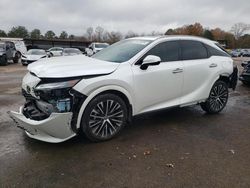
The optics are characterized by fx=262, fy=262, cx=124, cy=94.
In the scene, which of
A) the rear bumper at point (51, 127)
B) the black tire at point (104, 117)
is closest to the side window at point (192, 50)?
the black tire at point (104, 117)

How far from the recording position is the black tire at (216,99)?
5750 mm

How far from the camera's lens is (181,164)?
3.53 m

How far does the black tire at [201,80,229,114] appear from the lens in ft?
18.9

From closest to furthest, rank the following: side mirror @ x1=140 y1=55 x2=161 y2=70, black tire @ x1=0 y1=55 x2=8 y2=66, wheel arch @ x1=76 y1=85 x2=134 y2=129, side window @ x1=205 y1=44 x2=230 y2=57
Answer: wheel arch @ x1=76 y1=85 x2=134 y2=129 → side mirror @ x1=140 y1=55 x2=161 y2=70 → side window @ x1=205 y1=44 x2=230 y2=57 → black tire @ x1=0 y1=55 x2=8 y2=66

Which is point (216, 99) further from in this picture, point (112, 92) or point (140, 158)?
point (140, 158)

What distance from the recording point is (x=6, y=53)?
66.2 feet

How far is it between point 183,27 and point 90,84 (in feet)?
306

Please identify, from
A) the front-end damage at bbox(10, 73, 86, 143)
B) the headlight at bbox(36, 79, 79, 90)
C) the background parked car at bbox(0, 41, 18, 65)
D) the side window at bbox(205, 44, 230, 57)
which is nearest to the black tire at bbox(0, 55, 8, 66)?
the background parked car at bbox(0, 41, 18, 65)

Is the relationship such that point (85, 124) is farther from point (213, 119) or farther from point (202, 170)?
point (213, 119)

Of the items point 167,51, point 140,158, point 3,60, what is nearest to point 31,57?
point 3,60

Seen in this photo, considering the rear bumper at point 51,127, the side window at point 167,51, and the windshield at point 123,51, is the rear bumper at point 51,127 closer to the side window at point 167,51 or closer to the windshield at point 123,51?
the windshield at point 123,51

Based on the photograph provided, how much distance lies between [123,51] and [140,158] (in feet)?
6.85

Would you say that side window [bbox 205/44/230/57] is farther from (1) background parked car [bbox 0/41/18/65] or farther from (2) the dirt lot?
(1) background parked car [bbox 0/41/18/65]

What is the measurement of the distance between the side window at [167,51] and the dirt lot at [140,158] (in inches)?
51.3
